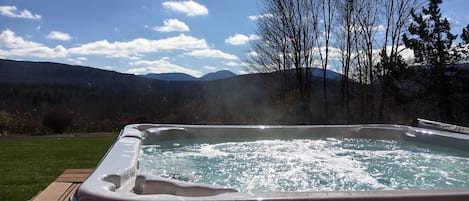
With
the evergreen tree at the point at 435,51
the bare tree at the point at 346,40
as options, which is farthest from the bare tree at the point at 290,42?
the evergreen tree at the point at 435,51

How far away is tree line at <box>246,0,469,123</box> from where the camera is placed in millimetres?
10180

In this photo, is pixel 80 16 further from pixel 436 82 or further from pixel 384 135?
pixel 436 82

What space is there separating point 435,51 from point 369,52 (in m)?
2.06

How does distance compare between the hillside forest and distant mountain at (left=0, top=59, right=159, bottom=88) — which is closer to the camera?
the hillside forest

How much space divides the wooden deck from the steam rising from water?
0.51 m

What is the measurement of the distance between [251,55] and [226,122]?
228 cm

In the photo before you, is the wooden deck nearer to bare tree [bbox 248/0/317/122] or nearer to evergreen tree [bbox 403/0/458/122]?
bare tree [bbox 248/0/317/122]

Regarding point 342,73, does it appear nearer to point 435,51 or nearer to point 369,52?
point 369,52

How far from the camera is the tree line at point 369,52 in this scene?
10.2 metres

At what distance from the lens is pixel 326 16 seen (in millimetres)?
10312

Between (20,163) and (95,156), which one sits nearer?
(20,163)

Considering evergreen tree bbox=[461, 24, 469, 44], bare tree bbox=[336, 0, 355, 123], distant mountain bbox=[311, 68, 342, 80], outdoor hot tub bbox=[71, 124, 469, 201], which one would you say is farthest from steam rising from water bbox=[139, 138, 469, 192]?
evergreen tree bbox=[461, 24, 469, 44]

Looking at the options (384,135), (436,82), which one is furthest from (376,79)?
(384,135)

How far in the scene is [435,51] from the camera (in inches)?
438
